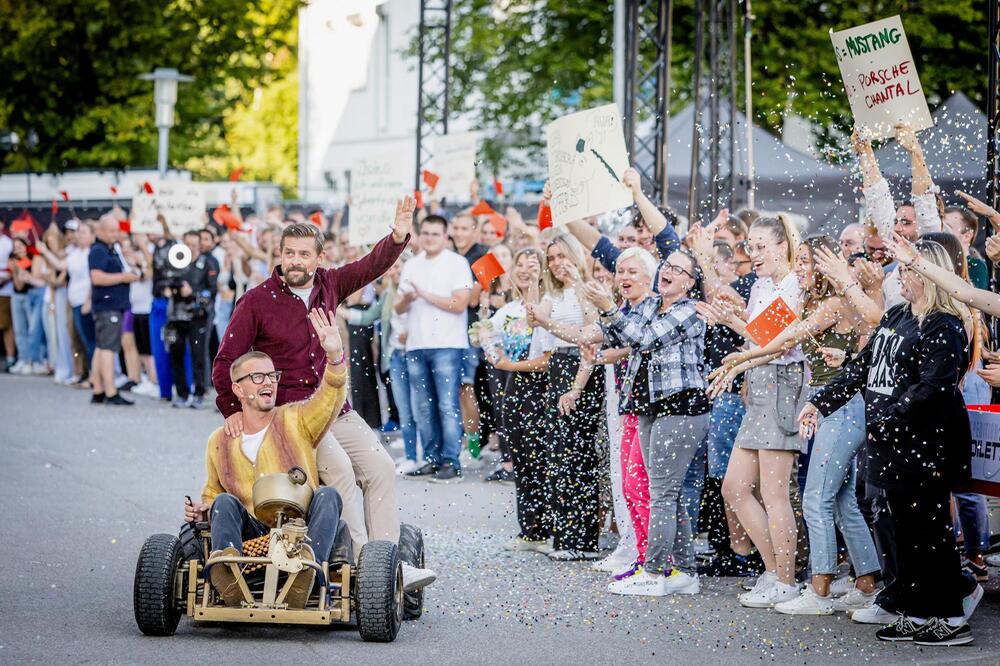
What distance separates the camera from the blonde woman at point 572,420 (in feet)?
30.5

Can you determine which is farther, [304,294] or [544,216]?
[544,216]

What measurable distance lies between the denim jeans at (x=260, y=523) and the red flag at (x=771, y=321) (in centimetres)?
245

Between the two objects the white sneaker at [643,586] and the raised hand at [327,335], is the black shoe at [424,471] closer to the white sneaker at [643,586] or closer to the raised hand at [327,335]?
the white sneaker at [643,586]

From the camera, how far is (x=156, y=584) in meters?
6.70

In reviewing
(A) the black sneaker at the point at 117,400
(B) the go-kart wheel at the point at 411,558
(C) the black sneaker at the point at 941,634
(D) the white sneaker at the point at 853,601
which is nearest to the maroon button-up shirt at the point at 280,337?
(B) the go-kart wheel at the point at 411,558

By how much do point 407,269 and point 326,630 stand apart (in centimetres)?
597

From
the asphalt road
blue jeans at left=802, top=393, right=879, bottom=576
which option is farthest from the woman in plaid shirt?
blue jeans at left=802, top=393, right=879, bottom=576

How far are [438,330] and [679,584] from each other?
4870 mm

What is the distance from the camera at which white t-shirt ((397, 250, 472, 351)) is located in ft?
41.4

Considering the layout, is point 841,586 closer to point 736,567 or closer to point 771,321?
point 736,567

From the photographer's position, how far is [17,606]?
295 inches

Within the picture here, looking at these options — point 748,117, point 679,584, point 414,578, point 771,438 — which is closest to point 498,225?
point 748,117

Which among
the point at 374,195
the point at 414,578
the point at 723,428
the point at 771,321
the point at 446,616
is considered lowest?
the point at 446,616

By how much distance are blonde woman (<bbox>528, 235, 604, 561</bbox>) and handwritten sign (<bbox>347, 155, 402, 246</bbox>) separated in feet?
20.7
